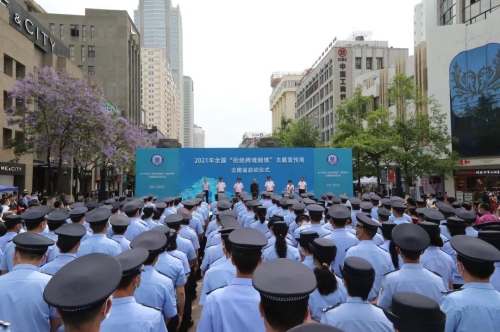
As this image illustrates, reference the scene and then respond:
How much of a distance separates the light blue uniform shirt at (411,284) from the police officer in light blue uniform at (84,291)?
7.39 ft

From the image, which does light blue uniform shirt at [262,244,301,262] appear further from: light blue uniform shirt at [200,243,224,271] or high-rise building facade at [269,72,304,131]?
high-rise building facade at [269,72,304,131]

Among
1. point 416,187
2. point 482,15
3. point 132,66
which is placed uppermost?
point 132,66

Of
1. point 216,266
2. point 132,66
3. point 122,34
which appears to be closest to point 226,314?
point 216,266

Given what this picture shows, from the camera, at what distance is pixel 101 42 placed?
170ft

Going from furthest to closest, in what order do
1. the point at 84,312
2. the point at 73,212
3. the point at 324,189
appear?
the point at 324,189
the point at 73,212
the point at 84,312

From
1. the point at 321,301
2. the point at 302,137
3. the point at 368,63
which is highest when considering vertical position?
the point at 368,63

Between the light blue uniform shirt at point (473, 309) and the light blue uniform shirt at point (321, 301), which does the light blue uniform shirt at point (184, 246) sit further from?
the light blue uniform shirt at point (473, 309)

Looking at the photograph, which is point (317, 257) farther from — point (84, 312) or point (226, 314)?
point (84, 312)

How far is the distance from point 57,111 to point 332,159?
13697mm

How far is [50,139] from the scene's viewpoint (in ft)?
68.1

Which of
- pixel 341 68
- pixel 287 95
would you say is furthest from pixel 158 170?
pixel 287 95

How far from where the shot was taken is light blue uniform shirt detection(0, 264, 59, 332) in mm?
2889

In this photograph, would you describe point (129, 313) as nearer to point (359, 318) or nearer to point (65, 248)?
point (359, 318)

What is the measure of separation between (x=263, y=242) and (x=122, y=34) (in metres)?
54.6
